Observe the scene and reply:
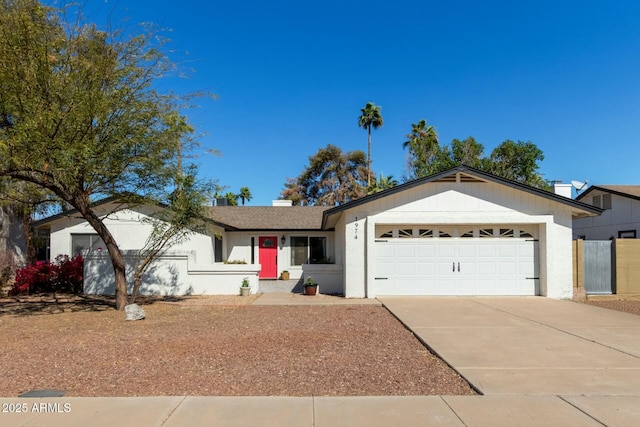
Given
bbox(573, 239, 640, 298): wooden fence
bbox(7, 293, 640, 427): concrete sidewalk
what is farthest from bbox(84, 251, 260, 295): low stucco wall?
bbox(573, 239, 640, 298): wooden fence

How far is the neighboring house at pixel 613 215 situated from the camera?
2027 cm

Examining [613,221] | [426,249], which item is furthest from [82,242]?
[613,221]

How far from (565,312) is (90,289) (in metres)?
15.5

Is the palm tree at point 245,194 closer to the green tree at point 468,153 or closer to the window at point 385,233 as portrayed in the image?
the green tree at point 468,153

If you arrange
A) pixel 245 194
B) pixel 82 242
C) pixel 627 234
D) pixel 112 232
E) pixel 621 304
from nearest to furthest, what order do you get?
pixel 621 304 → pixel 112 232 → pixel 82 242 → pixel 627 234 → pixel 245 194

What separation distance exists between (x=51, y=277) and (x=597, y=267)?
64.5ft

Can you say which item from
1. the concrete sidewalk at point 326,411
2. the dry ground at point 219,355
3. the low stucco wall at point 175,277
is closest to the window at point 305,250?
the low stucco wall at point 175,277

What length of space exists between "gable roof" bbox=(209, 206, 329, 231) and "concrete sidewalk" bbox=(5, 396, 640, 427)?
48.2 feet

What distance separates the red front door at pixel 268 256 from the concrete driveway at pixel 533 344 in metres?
9.06

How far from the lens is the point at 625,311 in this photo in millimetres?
11852

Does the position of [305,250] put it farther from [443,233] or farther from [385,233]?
[443,233]

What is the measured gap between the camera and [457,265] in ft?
48.2

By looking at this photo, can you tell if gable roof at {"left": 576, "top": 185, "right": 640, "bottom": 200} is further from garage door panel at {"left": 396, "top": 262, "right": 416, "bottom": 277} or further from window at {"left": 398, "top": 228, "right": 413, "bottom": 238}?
garage door panel at {"left": 396, "top": 262, "right": 416, "bottom": 277}

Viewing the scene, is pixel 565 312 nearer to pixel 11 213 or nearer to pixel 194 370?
pixel 194 370
